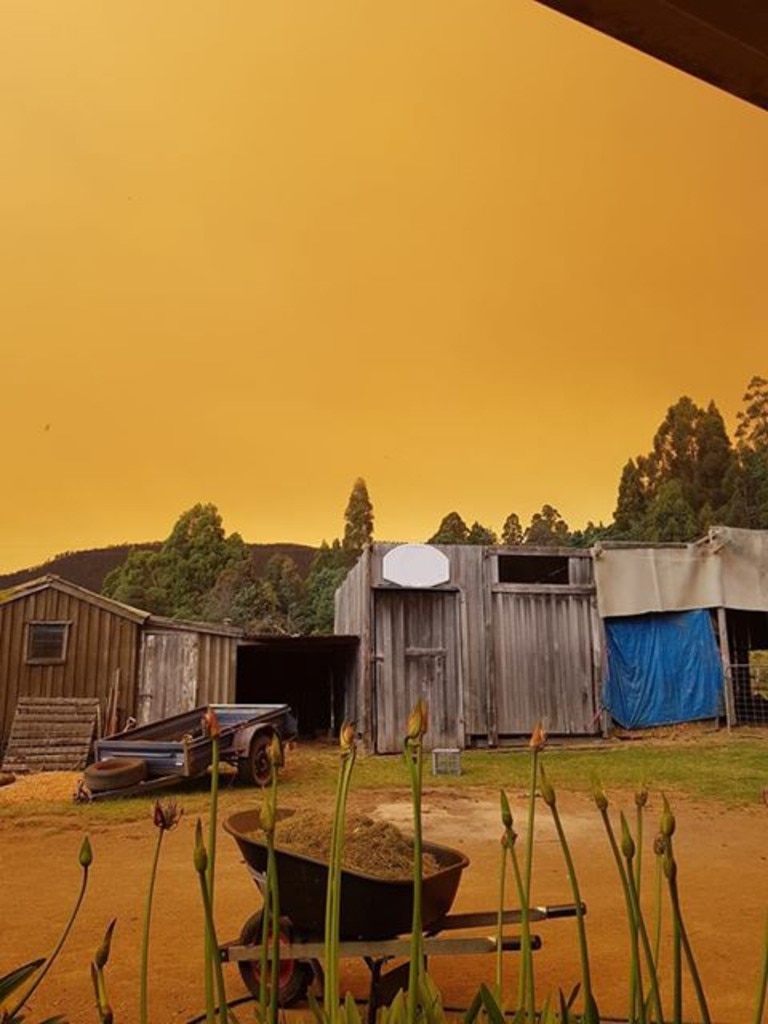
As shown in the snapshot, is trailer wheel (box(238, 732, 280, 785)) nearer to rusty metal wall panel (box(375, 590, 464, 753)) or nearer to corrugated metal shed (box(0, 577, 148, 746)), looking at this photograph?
rusty metal wall panel (box(375, 590, 464, 753))

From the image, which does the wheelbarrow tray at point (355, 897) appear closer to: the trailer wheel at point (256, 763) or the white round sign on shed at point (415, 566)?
the trailer wheel at point (256, 763)

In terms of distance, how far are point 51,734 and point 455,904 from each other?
39.7 feet

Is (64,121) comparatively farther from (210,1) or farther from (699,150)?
(699,150)

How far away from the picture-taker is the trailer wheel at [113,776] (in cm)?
1023

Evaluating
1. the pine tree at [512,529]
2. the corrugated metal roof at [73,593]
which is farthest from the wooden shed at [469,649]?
the pine tree at [512,529]

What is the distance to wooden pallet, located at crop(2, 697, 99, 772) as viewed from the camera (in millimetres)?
Answer: 14297

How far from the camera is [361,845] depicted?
403 cm

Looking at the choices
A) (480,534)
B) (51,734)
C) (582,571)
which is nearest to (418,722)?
(51,734)

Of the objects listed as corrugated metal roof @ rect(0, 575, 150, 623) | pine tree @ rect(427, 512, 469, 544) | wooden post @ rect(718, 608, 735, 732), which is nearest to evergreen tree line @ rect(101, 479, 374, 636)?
pine tree @ rect(427, 512, 469, 544)

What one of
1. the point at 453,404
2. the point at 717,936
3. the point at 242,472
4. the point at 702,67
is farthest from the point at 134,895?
the point at 242,472

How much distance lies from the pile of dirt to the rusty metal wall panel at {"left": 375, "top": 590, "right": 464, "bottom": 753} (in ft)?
38.5

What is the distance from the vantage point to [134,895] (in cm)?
587

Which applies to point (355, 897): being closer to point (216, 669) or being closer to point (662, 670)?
point (216, 669)

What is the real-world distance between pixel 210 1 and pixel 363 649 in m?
12.0
